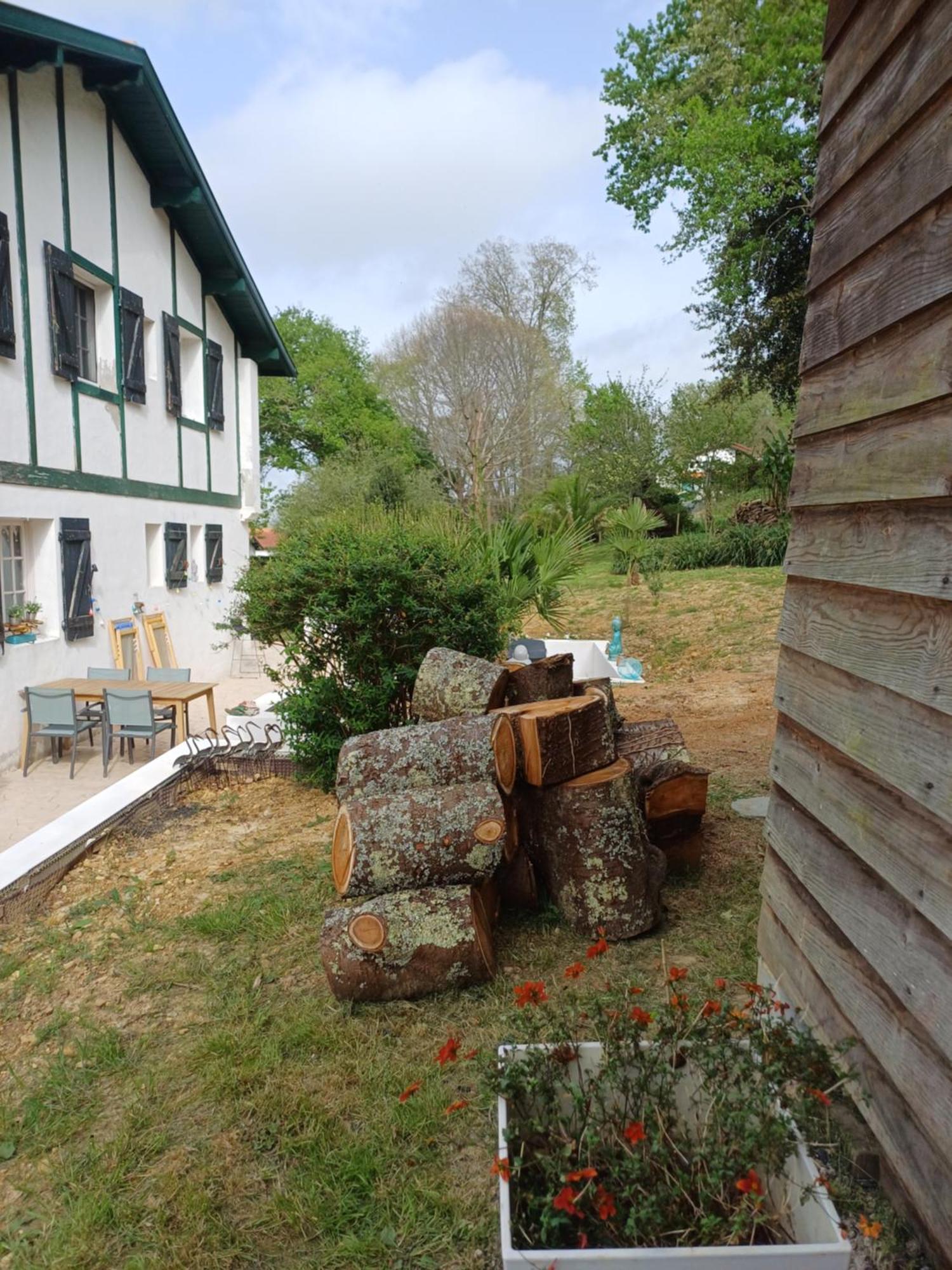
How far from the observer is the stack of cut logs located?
284 centimetres

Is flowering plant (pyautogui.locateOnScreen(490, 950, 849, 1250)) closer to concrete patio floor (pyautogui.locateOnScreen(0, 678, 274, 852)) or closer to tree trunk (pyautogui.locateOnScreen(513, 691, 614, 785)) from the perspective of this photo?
tree trunk (pyautogui.locateOnScreen(513, 691, 614, 785))

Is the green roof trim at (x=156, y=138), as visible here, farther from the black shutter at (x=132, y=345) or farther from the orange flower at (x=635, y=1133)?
the orange flower at (x=635, y=1133)

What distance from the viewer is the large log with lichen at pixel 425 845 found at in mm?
2973

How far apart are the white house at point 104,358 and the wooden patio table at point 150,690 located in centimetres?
32

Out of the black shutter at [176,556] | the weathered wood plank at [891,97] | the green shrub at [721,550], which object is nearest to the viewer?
the weathered wood plank at [891,97]

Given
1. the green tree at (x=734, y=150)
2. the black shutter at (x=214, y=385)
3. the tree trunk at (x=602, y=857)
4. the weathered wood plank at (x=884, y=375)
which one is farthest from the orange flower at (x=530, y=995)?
the green tree at (x=734, y=150)

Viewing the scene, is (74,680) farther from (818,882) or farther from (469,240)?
(469,240)

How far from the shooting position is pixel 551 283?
92.5 ft

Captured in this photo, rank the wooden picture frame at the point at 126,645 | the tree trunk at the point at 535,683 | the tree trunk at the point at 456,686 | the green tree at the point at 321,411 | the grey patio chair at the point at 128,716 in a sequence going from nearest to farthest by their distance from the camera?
the tree trunk at the point at 456,686 < the tree trunk at the point at 535,683 < the grey patio chair at the point at 128,716 < the wooden picture frame at the point at 126,645 < the green tree at the point at 321,411

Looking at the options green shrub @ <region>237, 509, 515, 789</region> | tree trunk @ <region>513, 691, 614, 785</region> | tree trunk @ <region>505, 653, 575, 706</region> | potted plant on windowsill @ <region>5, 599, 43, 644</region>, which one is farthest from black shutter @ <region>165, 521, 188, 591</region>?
tree trunk @ <region>513, 691, 614, 785</region>

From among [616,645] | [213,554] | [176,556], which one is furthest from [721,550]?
[176,556]

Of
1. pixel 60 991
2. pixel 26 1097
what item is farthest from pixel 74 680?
pixel 26 1097

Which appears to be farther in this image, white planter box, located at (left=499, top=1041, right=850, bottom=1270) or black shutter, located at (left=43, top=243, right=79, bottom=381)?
black shutter, located at (left=43, top=243, right=79, bottom=381)

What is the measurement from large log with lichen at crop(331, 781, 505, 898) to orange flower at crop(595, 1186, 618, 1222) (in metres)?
1.52
